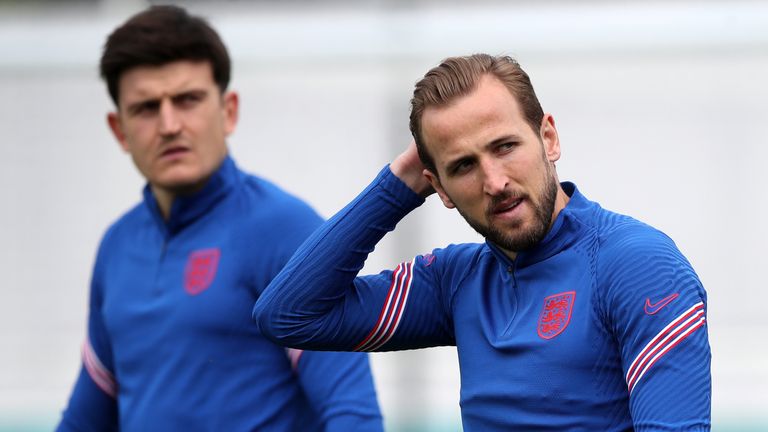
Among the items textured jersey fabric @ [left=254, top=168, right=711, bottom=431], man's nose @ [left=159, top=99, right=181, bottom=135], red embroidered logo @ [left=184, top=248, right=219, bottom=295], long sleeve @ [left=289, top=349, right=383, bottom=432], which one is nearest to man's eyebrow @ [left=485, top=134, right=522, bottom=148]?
textured jersey fabric @ [left=254, top=168, right=711, bottom=431]

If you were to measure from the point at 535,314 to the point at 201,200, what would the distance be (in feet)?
4.02

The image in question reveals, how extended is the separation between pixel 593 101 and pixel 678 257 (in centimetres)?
404

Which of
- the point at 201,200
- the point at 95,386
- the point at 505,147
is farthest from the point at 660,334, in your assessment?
the point at 95,386

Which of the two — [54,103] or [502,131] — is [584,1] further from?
[502,131]

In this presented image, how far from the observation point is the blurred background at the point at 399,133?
588 centimetres

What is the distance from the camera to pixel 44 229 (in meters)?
6.26

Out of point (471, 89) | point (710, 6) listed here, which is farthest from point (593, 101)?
point (471, 89)

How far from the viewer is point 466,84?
87.0 inches

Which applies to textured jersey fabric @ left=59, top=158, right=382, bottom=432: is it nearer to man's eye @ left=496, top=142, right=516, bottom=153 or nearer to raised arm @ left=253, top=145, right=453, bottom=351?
raised arm @ left=253, top=145, right=453, bottom=351

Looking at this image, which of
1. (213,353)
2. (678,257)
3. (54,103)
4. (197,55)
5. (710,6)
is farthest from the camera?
(54,103)

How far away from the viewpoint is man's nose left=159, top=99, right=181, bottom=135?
10.2 feet

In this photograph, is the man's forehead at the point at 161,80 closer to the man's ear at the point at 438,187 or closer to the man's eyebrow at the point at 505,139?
the man's ear at the point at 438,187

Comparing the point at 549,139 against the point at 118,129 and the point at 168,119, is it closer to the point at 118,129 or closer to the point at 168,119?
the point at 168,119

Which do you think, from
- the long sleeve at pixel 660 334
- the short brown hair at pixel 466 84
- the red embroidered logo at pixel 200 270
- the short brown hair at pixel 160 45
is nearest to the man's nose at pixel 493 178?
the short brown hair at pixel 466 84
